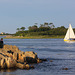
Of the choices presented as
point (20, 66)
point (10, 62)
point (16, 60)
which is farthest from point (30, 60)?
point (10, 62)

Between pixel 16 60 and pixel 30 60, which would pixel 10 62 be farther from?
pixel 30 60

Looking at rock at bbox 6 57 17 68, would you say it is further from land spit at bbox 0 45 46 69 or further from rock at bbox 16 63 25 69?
rock at bbox 16 63 25 69

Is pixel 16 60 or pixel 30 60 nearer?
pixel 16 60

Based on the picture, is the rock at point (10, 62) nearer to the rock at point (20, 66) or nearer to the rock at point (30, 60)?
the rock at point (20, 66)

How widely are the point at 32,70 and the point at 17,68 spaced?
6.33 ft

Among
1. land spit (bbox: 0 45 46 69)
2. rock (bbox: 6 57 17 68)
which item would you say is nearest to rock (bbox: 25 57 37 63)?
land spit (bbox: 0 45 46 69)

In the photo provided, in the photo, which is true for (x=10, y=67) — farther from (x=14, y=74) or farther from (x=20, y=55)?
(x=20, y=55)

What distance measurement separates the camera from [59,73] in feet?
96.0

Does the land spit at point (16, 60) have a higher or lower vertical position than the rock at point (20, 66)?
higher

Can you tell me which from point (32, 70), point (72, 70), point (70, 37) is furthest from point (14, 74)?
point (70, 37)

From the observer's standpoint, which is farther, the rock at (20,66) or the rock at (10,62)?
the rock at (20,66)

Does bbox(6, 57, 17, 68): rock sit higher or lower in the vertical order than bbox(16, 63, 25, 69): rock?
higher

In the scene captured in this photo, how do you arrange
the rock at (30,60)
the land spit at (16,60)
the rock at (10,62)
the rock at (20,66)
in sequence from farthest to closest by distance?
the rock at (30,60)
the rock at (20,66)
the land spit at (16,60)
the rock at (10,62)

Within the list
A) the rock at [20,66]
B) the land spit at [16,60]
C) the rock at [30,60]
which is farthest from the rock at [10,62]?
the rock at [30,60]
